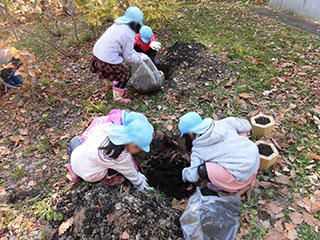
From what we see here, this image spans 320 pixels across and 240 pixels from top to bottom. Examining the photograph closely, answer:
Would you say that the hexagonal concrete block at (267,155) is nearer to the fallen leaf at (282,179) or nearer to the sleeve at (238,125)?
the fallen leaf at (282,179)

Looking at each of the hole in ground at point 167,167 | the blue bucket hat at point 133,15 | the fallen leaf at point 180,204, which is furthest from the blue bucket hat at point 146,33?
the fallen leaf at point 180,204

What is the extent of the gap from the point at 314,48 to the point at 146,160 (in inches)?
196

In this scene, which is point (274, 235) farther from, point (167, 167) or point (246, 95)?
point (246, 95)

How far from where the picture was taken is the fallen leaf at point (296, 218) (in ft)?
7.50

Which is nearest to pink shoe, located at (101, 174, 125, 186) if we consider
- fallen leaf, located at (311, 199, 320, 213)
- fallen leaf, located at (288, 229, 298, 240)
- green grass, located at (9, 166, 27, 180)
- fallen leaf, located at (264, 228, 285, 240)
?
green grass, located at (9, 166, 27, 180)

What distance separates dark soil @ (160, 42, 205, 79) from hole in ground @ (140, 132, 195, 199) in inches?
81.1

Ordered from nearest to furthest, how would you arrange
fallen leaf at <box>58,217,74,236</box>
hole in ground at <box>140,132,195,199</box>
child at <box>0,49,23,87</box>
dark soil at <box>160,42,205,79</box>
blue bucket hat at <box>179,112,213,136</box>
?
blue bucket hat at <box>179,112,213,136</box> < fallen leaf at <box>58,217,74,236</box> < hole in ground at <box>140,132,195,199</box> < child at <box>0,49,23,87</box> < dark soil at <box>160,42,205,79</box>

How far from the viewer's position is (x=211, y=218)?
2176mm

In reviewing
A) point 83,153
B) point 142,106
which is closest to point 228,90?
point 142,106

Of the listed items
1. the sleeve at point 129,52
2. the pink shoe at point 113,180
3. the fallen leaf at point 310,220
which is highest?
the sleeve at point 129,52

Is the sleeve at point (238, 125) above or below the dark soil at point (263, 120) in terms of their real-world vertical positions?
above

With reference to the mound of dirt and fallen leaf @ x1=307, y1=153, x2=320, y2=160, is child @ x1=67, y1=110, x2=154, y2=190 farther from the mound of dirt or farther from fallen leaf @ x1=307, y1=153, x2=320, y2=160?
fallen leaf @ x1=307, y1=153, x2=320, y2=160

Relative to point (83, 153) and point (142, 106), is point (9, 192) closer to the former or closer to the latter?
point (83, 153)

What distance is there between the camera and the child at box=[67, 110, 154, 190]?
214cm
